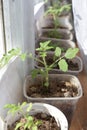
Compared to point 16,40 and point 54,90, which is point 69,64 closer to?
point 54,90

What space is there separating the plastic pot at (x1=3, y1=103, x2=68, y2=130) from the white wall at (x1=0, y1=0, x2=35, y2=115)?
47mm

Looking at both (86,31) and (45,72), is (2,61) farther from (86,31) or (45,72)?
(86,31)

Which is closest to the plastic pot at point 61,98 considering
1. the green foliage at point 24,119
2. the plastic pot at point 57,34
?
the green foliage at point 24,119

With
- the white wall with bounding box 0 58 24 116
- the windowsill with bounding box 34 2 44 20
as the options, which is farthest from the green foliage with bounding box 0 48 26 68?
the windowsill with bounding box 34 2 44 20

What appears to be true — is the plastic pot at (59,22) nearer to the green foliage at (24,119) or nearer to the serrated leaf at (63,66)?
the serrated leaf at (63,66)

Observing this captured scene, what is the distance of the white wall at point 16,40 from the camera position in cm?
91

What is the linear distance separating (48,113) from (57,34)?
0.79 m

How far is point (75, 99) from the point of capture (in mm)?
966

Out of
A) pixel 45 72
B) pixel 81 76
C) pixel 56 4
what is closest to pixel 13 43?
pixel 45 72

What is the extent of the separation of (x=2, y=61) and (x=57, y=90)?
0.29 meters

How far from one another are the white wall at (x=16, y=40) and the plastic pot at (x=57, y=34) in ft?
1.48

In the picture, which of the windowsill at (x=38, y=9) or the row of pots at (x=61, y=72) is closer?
the row of pots at (x=61, y=72)

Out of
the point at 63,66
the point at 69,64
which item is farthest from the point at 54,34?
the point at 63,66

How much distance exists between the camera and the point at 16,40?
3.34 ft
